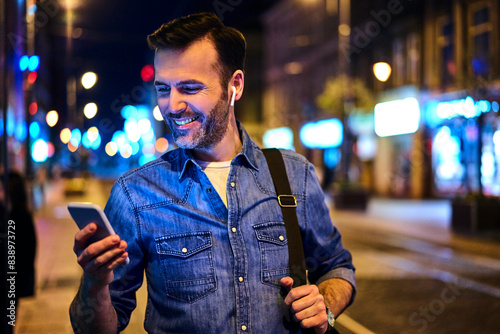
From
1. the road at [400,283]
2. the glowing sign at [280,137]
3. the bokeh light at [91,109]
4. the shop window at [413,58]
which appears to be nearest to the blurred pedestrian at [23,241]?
the road at [400,283]

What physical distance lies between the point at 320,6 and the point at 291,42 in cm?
394

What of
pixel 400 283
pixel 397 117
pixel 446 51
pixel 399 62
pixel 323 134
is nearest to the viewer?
pixel 400 283

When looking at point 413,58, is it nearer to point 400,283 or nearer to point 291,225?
point 400,283

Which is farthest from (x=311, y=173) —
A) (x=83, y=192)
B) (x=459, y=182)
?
(x=83, y=192)

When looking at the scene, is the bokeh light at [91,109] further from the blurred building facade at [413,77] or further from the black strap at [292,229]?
the black strap at [292,229]

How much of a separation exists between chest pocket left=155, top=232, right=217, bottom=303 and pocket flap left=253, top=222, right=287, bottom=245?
19 cm

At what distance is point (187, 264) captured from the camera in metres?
1.88

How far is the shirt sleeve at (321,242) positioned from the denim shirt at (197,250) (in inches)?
6.9

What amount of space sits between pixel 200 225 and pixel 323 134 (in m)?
28.3

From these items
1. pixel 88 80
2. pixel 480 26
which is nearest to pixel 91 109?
pixel 88 80

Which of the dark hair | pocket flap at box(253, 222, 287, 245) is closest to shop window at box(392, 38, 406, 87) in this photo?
the dark hair

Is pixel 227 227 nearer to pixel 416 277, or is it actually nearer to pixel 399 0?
pixel 416 277

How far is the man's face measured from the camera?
75.9 inches

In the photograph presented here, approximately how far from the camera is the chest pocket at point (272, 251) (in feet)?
6.31
